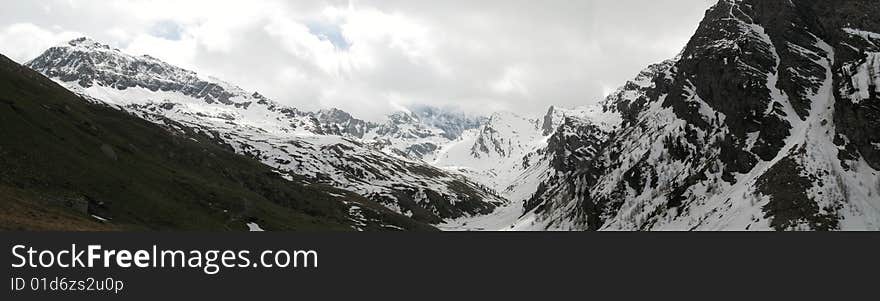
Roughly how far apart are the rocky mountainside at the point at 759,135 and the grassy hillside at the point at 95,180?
218ft

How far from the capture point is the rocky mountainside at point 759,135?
241ft

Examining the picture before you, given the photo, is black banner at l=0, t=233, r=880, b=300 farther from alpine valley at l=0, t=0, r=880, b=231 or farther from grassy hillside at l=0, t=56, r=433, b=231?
alpine valley at l=0, t=0, r=880, b=231

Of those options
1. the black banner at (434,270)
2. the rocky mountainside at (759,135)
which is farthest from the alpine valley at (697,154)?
the black banner at (434,270)

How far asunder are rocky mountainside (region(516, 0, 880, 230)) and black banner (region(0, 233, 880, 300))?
30324 mm

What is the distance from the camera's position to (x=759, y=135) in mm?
99500

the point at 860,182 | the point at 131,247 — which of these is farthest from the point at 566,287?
the point at 860,182

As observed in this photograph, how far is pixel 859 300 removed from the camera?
34.8m

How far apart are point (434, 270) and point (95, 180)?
58.5m

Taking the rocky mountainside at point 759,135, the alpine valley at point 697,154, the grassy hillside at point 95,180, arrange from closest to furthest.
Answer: the grassy hillside at point 95,180 < the alpine valley at point 697,154 < the rocky mountainside at point 759,135

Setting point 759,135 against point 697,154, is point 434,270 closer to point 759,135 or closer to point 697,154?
point 759,135

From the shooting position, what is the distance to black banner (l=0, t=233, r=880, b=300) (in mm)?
34156

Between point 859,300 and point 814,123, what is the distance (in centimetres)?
6644

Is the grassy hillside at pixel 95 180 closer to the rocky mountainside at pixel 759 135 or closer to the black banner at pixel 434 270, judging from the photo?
the black banner at pixel 434 270

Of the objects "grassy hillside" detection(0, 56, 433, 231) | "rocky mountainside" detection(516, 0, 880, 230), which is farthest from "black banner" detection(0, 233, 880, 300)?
"rocky mountainside" detection(516, 0, 880, 230)
